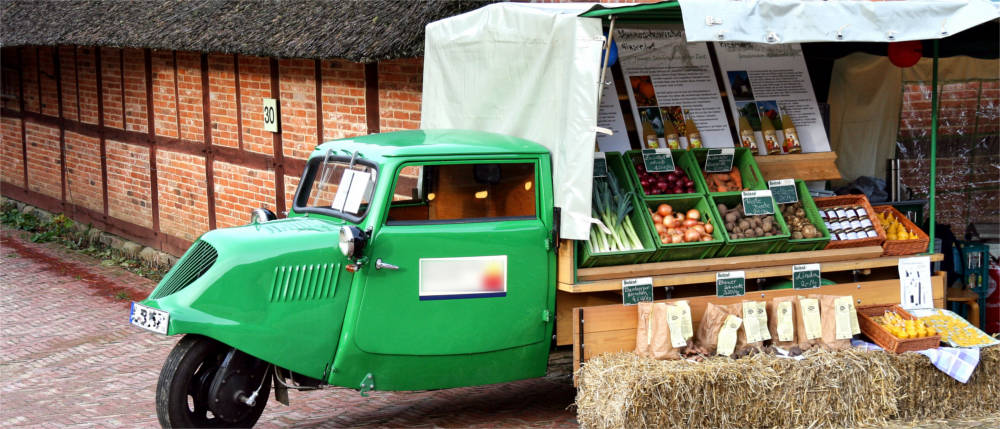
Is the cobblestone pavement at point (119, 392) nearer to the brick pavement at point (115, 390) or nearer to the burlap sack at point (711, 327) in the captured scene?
the brick pavement at point (115, 390)

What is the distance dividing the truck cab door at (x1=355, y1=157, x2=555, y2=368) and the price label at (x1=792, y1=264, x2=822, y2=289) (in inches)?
63.1

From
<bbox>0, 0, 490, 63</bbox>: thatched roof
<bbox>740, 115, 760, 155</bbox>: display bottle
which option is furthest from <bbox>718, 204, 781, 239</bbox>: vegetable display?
<bbox>0, 0, 490, 63</bbox>: thatched roof

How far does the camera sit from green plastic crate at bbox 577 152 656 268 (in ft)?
22.6

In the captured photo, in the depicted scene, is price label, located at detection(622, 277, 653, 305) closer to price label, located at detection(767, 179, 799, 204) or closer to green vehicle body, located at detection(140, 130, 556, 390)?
green vehicle body, located at detection(140, 130, 556, 390)

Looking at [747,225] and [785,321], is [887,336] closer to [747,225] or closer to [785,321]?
[785,321]

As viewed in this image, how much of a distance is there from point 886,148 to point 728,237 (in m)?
3.53

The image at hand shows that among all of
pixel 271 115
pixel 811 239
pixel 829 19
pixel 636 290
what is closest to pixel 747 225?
pixel 811 239

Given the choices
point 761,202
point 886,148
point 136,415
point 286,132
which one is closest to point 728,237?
point 761,202

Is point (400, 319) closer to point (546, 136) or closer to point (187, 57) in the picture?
point (546, 136)

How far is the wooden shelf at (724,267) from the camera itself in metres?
6.92

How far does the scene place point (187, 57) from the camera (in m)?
13.8

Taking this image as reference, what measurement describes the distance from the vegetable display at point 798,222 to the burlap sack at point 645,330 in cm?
122

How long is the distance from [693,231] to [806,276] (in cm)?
84

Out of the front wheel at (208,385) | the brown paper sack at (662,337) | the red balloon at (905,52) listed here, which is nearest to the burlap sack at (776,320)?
the brown paper sack at (662,337)
